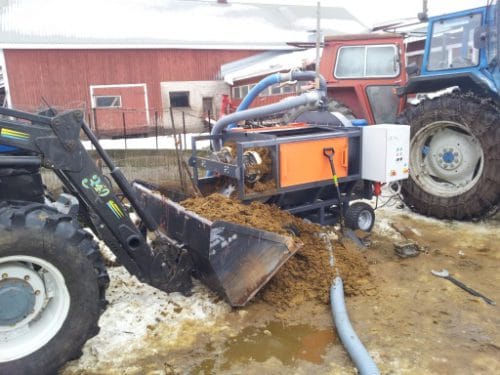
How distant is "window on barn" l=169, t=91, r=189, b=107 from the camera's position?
18439 millimetres

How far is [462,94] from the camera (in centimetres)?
575

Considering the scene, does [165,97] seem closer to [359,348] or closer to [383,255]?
[383,255]

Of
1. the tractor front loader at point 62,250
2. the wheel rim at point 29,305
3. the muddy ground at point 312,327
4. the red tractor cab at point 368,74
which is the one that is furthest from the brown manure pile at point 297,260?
the red tractor cab at point 368,74

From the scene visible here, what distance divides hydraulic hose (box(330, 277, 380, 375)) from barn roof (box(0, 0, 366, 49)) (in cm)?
1576

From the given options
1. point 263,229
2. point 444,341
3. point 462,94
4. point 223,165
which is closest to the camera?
point 444,341

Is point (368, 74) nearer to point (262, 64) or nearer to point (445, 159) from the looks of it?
point (445, 159)

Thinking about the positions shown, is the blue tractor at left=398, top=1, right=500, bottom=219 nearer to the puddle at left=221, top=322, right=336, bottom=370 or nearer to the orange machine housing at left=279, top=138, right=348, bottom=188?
the orange machine housing at left=279, top=138, right=348, bottom=188

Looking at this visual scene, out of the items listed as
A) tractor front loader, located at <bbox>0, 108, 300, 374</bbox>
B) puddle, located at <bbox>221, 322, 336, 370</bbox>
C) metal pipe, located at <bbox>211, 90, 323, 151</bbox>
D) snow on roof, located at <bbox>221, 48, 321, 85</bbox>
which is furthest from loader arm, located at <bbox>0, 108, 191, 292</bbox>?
snow on roof, located at <bbox>221, 48, 321, 85</bbox>

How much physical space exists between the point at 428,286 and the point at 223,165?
2.21 m

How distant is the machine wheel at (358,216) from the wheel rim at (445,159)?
4.60ft

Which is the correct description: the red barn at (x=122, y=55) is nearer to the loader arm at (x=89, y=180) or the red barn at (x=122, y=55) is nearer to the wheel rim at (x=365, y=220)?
the wheel rim at (x=365, y=220)

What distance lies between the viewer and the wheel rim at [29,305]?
108 inches

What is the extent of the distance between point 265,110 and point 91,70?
1403 cm

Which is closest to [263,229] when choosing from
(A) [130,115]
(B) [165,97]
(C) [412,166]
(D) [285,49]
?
(C) [412,166]
